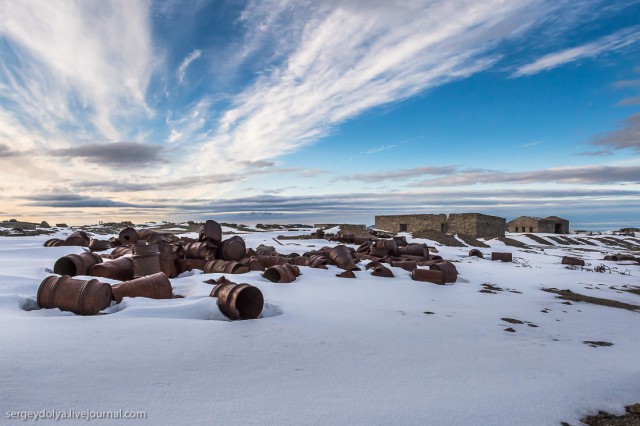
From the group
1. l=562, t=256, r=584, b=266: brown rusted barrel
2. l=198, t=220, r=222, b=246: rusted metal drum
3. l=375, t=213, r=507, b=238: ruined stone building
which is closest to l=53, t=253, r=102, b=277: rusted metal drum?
l=198, t=220, r=222, b=246: rusted metal drum

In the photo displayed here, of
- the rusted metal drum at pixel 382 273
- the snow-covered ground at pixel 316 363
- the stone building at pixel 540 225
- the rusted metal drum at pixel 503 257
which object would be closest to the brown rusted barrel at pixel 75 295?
the snow-covered ground at pixel 316 363

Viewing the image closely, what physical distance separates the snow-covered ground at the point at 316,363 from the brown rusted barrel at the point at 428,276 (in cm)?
202

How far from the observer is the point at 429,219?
94.9 feet

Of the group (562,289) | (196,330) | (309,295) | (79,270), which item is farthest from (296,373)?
(562,289)

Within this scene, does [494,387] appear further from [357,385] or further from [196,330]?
[196,330]

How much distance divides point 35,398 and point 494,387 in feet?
9.06

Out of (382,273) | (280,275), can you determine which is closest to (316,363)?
(280,275)

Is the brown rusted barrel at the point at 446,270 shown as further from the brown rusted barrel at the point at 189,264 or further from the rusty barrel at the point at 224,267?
the brown rusted barrel at the point at 189,264

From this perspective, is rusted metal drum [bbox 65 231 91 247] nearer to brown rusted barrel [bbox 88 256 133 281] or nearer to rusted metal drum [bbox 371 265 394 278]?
brown rusted barrel [bbox 88 256 133 281]

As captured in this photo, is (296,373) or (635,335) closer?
(296,373)

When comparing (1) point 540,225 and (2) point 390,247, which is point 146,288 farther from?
(1) point 540,225

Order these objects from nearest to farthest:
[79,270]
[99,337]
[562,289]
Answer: [99,337], [79,270], [562,289]

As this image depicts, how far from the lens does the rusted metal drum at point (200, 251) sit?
7.59 m

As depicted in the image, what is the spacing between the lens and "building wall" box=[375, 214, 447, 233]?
2860 cm
